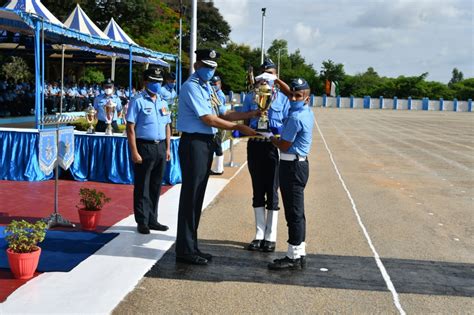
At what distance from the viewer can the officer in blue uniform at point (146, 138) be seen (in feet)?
19.4

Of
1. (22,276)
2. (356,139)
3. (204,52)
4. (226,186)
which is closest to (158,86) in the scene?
(204,52)

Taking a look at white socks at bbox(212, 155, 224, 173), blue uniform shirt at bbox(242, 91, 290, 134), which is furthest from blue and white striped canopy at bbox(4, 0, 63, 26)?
blue uniform shirt at bbox(242, 91, 290, 134)

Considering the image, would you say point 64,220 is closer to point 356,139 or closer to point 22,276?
point 22,276

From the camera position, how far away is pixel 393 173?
12.0 meters

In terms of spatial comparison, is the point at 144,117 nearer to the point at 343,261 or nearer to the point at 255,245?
the point at 255,245

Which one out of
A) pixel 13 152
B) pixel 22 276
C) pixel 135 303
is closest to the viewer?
pixel 135 303

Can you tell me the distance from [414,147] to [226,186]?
11271mm

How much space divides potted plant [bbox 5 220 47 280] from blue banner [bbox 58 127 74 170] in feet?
7.10

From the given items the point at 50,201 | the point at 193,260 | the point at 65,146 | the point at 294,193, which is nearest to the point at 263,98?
the point at 294,193

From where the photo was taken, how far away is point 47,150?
6227mm

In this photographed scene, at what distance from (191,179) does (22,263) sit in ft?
5.55

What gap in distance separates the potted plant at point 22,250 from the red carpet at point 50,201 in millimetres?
1748

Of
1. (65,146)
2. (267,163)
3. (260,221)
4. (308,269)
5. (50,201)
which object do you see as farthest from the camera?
(50,201)

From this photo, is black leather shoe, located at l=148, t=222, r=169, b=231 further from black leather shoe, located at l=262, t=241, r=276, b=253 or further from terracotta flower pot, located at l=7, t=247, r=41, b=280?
terracotta flower pot, located at l=7, t=247, r=41, b=280
